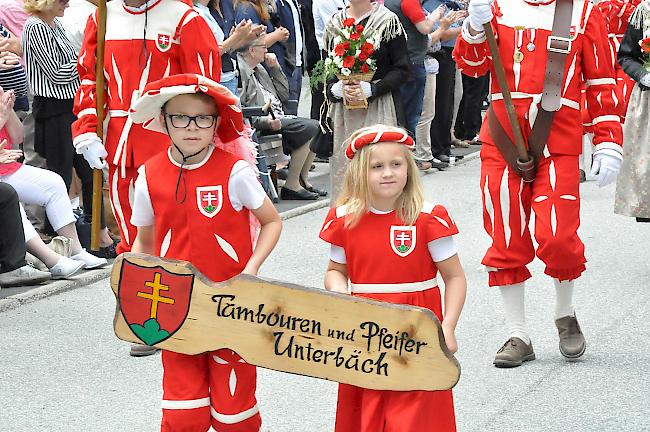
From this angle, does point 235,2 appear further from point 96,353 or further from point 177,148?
point 177,148

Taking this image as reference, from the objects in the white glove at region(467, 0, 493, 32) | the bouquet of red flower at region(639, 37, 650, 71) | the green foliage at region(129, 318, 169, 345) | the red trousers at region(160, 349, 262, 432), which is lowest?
the red trousers at region(160, 349, 262, 432)

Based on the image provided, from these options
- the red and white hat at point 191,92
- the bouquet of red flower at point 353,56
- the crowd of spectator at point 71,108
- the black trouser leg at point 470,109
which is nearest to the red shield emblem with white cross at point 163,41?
the crowd of spectator at point 71,108

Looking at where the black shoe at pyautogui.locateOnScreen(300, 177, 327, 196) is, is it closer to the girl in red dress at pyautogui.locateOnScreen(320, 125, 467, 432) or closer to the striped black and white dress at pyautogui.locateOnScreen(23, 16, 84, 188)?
the striped black and white dress at pyautogui.locateOnScreen(23, 16, 84, 188)

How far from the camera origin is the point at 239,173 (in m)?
4.47

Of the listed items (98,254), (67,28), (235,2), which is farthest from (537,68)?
(235,2)

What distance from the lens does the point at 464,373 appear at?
20.2 ft

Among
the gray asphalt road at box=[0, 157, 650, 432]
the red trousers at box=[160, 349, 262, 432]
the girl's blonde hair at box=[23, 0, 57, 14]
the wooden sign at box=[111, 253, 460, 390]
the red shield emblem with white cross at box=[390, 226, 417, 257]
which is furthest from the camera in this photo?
the girl's blonde hair at box=[23, 0, 57, 14]

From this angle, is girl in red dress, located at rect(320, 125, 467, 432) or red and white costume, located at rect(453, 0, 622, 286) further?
red and white costume, located at rect(453, 0, 622, 286)

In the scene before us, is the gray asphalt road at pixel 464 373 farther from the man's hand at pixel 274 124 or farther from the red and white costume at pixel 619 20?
the man's hand at pixel 274 124

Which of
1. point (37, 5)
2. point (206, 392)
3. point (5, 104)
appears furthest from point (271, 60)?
point (206, 392)

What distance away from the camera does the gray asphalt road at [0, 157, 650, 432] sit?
5527mm

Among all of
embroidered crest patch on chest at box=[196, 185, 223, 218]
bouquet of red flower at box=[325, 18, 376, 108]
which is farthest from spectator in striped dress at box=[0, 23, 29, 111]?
embroidered crest patch on chest at box=[196, 185, 223, 218]

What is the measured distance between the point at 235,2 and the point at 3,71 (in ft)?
11.8

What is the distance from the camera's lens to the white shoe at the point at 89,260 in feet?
28.3
